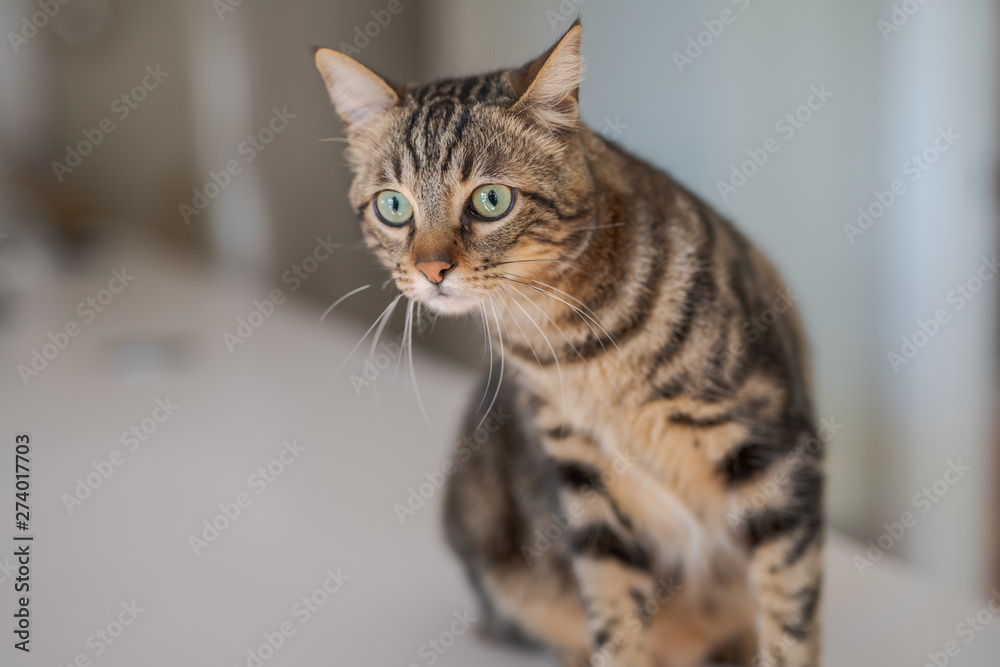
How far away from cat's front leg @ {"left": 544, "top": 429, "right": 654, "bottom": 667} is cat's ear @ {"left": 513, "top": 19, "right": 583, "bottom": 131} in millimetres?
343

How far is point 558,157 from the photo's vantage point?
2.56 ft

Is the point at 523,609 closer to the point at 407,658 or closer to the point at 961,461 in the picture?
the point at 407,658

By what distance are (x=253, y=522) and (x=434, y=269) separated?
27.8 inches

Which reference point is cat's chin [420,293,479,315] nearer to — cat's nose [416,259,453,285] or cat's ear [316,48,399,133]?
cat's nose [416,259,453,285]

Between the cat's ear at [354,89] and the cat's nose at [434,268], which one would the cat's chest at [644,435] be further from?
the cat's ear at [354,89]

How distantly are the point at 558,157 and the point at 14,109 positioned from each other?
10.6ft

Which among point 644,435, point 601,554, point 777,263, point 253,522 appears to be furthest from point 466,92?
point 253,522

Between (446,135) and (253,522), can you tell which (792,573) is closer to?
(446,135)

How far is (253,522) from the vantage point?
1.25 meters

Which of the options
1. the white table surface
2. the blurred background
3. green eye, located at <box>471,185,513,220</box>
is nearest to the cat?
green eye, located at <box>471,185,513,220</box>

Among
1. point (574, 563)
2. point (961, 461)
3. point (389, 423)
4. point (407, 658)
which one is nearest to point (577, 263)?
point (574, 563)

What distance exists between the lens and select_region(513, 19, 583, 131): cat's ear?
28.6 inches

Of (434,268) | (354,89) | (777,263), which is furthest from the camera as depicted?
(777,263)

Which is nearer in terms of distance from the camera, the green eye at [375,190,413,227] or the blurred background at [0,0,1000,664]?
the green eye at [375,190,413,227]
